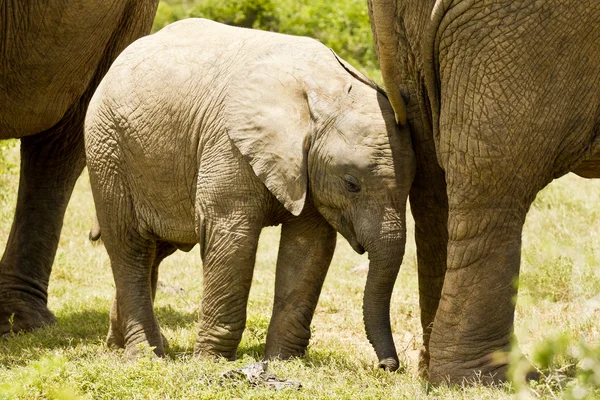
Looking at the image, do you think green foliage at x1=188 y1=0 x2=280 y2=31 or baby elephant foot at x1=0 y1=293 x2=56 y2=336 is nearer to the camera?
baby elephant foot at x1=0 y1=293 x2=56 y2=336

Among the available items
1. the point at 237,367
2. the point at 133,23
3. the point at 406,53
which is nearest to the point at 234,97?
the point at 406,53

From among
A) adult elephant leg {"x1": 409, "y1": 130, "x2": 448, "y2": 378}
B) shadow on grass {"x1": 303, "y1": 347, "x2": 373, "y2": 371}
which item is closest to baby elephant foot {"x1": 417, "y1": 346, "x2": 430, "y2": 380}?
adult elephant leg {"x1": 409, "y1": 130, "x2": 448, "y2": 378}

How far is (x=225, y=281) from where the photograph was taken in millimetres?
5184

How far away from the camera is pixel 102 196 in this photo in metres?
5.77

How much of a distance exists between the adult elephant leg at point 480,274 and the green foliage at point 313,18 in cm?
995

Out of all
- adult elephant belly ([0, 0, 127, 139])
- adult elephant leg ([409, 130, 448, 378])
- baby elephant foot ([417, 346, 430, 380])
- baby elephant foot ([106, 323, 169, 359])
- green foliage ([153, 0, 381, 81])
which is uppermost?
green foliage ([153, 0, 381, 81])

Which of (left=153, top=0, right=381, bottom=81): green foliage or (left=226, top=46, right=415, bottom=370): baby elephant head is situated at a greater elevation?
(left=153, top=0, right=381, bottom=81): green foliage

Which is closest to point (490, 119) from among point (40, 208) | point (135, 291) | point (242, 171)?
point (242, 171)

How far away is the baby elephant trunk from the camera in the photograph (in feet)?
16.1

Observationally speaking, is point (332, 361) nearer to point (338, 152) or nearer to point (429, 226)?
point (429, 226)

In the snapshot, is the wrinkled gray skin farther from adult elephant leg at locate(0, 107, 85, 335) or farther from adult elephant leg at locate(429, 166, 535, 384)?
adult elephant leg at locate(429, 166, 535, 384)

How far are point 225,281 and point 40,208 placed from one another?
2288 mm

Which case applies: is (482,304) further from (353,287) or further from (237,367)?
(353,287)

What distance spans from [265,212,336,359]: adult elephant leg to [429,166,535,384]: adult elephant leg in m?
0.72
